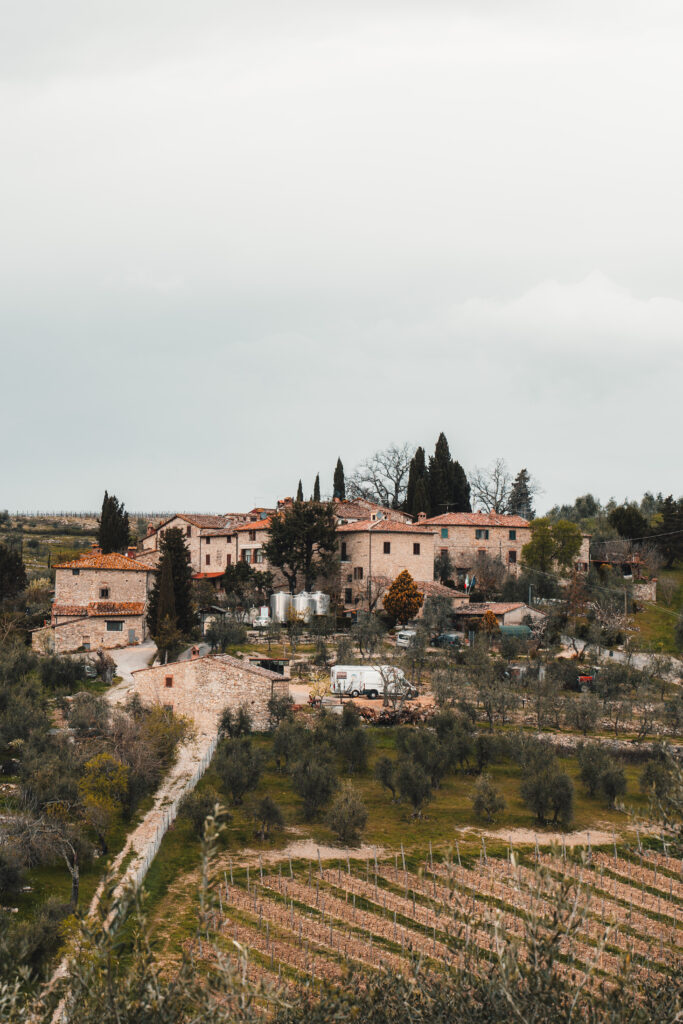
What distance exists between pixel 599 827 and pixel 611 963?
27.9 feet

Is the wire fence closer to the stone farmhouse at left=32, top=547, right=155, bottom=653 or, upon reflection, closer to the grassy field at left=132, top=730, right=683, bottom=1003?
Answer: the grassy field at left=132, top=730, right=683, bottom=1003

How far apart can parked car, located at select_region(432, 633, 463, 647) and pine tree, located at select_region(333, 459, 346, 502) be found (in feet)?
122

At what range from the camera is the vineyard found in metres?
15.5

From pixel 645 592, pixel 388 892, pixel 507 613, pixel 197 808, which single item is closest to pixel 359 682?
pixel 507 613

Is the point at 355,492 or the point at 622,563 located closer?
the point at 622,563

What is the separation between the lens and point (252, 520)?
67.2 metres

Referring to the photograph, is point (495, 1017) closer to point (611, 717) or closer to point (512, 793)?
point (512, 793)

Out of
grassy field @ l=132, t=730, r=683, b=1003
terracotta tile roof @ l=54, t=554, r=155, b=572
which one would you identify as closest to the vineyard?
grassy field @ l=132, t=730, r=683, b=1003

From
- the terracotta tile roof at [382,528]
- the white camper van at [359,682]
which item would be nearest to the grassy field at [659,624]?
the terracotta tile roof at [382,528]

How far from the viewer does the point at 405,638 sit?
47.7 meters

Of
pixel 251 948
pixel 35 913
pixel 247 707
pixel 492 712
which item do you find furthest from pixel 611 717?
pixel 35 913

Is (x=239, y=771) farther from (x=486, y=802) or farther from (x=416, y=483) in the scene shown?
(x=416, y=483)

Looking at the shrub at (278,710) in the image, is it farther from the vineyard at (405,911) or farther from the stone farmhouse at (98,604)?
the stone farmhouse at (98,604)

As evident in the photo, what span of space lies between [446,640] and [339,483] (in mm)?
39708
